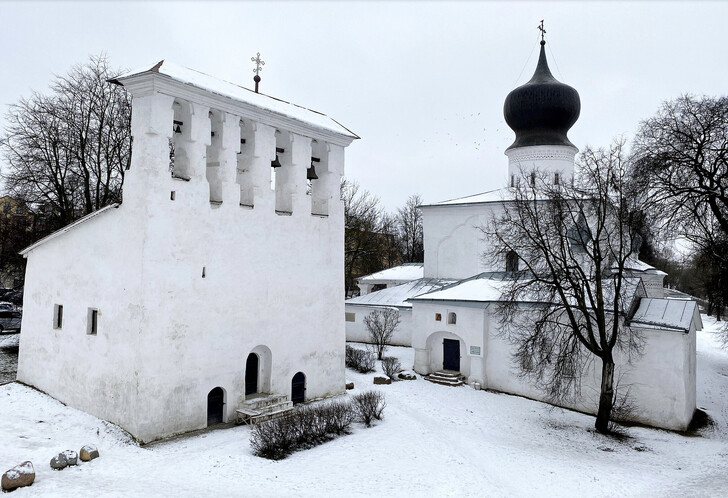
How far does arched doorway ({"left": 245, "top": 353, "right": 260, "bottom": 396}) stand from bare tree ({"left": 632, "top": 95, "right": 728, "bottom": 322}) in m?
11.9

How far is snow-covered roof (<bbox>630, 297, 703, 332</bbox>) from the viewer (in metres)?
14.8

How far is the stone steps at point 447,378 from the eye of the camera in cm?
1825

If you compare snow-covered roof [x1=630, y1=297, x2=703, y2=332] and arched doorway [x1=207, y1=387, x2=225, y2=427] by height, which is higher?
snow-covered roof [x1=630, y1=297, x2=703, y2=332]

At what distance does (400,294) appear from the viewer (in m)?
26.7

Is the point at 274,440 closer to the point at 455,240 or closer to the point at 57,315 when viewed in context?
the point at 57,315

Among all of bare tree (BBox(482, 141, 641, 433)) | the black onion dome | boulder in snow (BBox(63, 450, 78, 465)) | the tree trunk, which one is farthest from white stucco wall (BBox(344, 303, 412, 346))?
boulder in snow (BBox(63, 450, 78, 465))

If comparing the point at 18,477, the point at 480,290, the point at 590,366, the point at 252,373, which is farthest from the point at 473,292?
the point at 18,477

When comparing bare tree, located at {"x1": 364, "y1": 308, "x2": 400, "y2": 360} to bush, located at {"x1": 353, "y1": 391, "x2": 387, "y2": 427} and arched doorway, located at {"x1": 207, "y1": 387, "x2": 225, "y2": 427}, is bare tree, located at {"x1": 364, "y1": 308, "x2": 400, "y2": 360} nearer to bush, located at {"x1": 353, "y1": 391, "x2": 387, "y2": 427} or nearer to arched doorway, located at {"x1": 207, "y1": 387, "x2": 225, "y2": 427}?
bush, located at {"x1": 353, "y1": 391, "x2": 387, "y2": 427}

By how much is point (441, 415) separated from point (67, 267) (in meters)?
10.7

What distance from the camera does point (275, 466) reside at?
376 inches

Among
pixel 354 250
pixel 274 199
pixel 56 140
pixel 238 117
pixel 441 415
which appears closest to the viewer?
pixel 238 117

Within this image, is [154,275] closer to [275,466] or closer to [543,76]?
[275,466]

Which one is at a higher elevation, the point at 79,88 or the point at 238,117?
the point at 79,88

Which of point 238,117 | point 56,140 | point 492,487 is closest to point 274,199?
point 238,117
